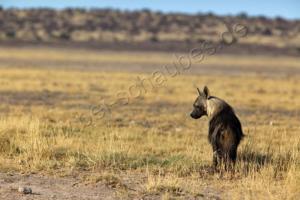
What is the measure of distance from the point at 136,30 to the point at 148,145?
260 ft

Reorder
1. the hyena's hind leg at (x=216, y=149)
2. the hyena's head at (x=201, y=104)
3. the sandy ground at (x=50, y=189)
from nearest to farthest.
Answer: the sandy ground at (x=50, y=189) → the hyena's hind leg at (x=216, y=149) → the hyena's head at (x=201, y=104)

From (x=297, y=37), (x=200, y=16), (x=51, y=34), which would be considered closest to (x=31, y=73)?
(x=51, y=34)

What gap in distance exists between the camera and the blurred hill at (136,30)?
245 feet

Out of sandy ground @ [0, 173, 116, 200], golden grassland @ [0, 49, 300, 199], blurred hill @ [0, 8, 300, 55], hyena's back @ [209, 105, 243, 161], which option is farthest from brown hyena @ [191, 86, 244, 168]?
blurred hill @ [0, 8, 300, 55]

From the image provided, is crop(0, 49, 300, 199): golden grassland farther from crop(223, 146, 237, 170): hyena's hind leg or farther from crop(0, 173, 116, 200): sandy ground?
crop(0, 173, 116, 200): sandy ground

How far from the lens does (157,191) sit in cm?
1096

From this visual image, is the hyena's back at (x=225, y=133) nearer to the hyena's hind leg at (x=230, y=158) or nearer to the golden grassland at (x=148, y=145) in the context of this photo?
the hyena's hind leg at (x=230, y=158)

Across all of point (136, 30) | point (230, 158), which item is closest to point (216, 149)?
point (230, 158)

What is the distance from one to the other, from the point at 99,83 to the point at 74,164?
25.4 metres

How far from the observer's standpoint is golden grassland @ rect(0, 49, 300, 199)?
11484 millimetres

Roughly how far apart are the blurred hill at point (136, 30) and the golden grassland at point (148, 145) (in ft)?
143

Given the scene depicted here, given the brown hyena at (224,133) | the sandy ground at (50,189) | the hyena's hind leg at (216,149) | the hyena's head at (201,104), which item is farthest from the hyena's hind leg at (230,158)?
the sandy ground at (50,189)

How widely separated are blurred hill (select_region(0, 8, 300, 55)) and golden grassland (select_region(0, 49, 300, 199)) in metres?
43.5

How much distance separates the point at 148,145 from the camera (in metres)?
15.8
